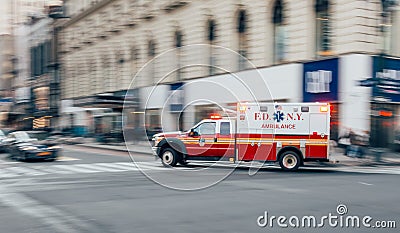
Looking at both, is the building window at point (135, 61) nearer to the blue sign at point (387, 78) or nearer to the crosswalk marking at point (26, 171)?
the crosswalk marking at point (26, 171)

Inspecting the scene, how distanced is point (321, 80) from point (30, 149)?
1579 centimetres

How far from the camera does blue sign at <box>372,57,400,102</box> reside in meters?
27.0

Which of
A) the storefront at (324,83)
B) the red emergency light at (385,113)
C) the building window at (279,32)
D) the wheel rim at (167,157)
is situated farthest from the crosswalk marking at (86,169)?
the building window at (279,32)

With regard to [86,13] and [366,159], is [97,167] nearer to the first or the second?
[366,159]

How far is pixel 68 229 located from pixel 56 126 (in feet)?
188

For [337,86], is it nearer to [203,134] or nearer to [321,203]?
[203,134]

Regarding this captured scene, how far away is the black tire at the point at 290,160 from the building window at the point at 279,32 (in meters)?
12.6

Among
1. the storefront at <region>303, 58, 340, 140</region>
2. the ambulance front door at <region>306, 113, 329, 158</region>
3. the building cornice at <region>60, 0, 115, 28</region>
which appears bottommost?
the ambulance front door at <region>306, 113, 329, 158</region>

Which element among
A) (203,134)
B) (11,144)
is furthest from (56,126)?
(203,134)

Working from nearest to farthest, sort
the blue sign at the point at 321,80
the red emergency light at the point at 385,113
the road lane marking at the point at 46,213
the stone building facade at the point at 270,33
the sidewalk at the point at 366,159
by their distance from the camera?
1. the road lane marking at the point at 46,213
2. the sidewalk at the point at 366,159
3. the stone building facade at the point at 270,33
4. the red emergency light at the point at 385,113
5. the blue sign at the point at 321,80

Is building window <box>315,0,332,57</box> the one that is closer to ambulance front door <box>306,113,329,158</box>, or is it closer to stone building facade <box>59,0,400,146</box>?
stone building facade <box>59,0,400,146</box>

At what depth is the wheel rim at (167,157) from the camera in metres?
19.7

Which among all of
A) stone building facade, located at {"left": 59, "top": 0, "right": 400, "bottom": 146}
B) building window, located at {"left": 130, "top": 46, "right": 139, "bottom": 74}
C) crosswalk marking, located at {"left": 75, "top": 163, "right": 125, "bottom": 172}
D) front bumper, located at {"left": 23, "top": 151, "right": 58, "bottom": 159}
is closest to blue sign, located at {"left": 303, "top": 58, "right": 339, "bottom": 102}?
stone building facade, located at {"left": 59, "top": 0, "right": 400, "bottom": 146}

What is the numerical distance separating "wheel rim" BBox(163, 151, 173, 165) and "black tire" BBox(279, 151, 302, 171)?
13.9 ft
